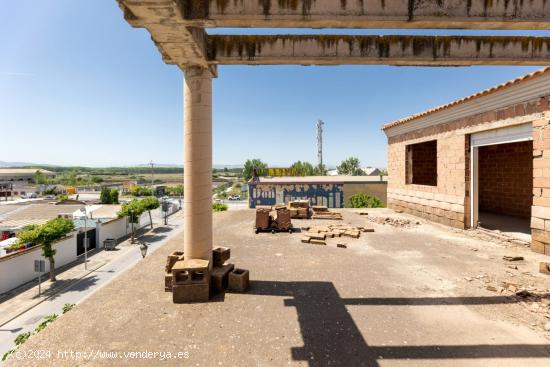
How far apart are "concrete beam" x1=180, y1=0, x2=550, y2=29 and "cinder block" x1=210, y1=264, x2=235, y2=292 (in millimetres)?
5535

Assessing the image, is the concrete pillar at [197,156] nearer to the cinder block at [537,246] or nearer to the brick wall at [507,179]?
the cinder block at [537,246]

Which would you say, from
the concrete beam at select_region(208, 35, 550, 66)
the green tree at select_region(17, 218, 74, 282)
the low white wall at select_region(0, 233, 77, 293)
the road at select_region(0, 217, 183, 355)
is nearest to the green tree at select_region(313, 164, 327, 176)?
the road at select_region(0, 217, 183, 355)

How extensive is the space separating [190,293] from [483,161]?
21899 mm

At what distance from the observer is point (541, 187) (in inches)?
352

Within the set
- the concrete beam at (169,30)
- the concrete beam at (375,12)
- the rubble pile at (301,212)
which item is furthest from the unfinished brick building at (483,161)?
the concrete beam at (169,30)

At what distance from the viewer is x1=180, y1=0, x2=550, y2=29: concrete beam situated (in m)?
4.47

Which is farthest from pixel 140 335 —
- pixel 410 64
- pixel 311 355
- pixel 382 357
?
pixel 410 64

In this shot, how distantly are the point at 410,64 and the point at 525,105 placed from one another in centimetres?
689

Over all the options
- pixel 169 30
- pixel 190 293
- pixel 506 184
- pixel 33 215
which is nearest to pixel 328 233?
pixel 190 293

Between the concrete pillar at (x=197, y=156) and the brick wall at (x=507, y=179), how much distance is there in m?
18.9

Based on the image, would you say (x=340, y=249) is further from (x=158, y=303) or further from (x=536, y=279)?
(x=158, y=303)

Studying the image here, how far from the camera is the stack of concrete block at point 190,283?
573 centimetres

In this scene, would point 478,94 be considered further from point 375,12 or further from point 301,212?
point 301,212

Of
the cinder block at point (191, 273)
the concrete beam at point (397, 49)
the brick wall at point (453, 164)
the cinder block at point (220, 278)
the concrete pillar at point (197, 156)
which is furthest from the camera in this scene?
the brick wall at point (453, 164)
